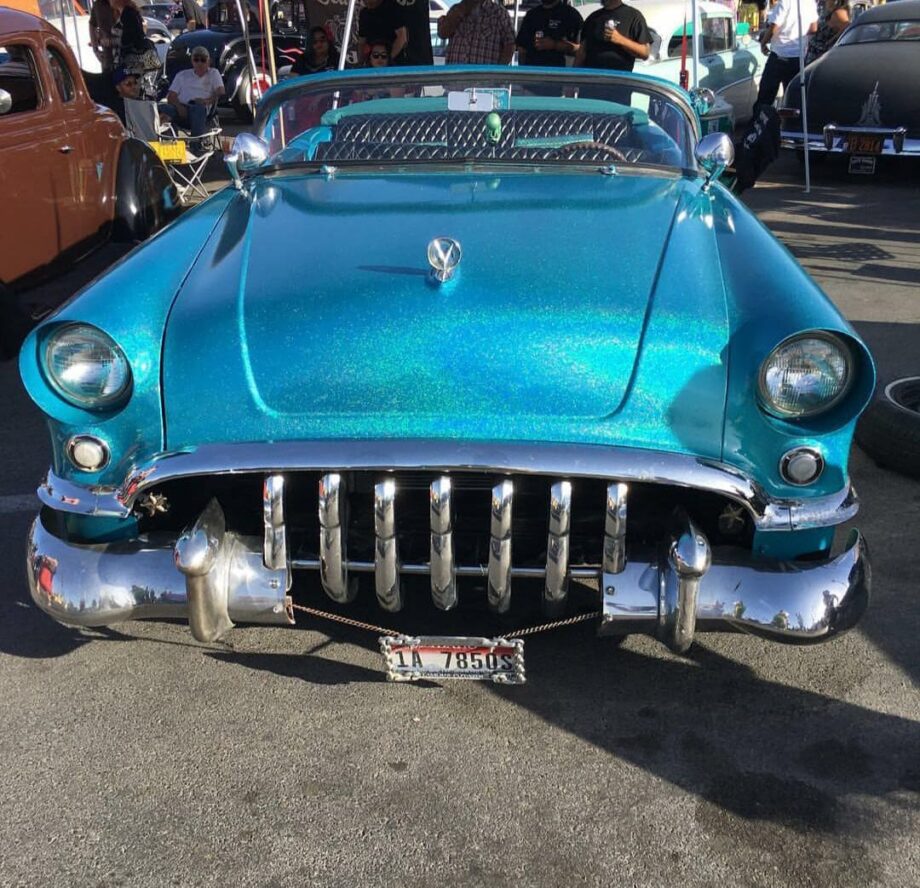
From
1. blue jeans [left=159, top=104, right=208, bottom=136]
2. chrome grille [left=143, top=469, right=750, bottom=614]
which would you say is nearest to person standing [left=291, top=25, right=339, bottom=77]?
blue jeans [left=159, top=104, right=208, bottom=136]

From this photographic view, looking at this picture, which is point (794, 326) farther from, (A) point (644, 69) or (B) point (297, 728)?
(A) point (644, 69)

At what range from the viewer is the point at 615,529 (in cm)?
235

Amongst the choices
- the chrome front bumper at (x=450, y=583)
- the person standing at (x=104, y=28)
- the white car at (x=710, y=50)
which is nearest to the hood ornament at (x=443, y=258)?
the chrome front bumper at (x=450, y=583)

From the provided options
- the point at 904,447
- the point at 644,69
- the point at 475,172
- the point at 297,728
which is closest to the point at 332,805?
the point at 297,728

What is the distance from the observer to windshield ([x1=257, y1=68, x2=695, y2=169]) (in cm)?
375

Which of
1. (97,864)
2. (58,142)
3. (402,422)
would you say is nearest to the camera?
(97,864)

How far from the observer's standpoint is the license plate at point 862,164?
9.39 meters

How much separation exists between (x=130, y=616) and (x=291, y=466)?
606 millimetres

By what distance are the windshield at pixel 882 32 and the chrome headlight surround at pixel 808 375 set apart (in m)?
8.98

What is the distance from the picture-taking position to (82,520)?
2592 millimetres

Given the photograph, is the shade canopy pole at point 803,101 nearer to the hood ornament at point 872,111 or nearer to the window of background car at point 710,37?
the hood ornament at point 872,111

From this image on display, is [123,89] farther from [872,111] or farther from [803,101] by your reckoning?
[872,111]

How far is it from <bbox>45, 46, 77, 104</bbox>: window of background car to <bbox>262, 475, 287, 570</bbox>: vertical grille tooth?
4.74 m

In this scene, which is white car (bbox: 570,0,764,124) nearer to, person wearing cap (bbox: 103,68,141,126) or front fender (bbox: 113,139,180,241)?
person wearing cap (bbox: 103,68,141,126)
